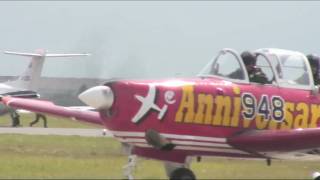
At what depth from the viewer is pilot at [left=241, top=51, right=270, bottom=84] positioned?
36.4 ft

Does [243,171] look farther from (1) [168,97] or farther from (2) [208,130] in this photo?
(1) [168,97]

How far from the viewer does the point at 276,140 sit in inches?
400

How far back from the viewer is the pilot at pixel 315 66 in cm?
1221

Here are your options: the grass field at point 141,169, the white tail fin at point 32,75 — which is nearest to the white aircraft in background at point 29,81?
the white tail fin at point 32,75

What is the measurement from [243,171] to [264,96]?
209cm

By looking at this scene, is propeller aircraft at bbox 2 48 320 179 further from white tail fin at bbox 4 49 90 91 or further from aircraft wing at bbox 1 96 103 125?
white tail fin at bbox 4 49 90 91

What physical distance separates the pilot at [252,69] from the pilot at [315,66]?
1.46m

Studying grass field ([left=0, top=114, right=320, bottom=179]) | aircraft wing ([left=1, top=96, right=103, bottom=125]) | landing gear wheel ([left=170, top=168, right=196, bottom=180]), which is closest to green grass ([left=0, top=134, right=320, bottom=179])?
grass field ([left=0, top=114, right=320, bottom=179])

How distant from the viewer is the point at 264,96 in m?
10.9

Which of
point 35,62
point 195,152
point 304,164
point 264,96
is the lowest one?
point 35,62

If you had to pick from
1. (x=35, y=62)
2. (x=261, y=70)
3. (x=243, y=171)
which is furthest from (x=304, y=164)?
(x=35, y=62)

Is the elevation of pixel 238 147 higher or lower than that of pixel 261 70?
lower

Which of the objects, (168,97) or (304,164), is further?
(304,164)

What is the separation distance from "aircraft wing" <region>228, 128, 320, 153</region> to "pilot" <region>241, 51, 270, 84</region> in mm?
969
